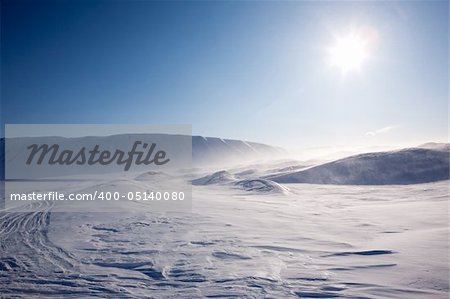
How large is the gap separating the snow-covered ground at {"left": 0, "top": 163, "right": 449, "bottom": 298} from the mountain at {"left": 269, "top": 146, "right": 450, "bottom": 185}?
22016 millimetres

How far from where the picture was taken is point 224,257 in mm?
6703

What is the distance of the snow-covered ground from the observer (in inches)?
199

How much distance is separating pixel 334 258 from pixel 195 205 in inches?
372

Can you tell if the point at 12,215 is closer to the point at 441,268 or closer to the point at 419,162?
the point at 441,268

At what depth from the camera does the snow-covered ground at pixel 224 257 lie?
504 cm

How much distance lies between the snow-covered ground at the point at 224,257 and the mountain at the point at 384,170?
2202 centimetres

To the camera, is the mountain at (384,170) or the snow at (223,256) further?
the mountain at (384,170)

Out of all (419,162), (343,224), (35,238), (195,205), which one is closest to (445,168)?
(419,162)

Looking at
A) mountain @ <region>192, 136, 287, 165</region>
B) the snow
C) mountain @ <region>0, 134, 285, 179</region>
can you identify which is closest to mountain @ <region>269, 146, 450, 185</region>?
the snow

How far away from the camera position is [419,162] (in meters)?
32.6

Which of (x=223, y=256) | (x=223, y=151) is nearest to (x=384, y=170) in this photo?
(x=223, y=256)

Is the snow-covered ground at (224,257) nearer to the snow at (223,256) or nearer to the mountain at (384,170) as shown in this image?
the snow at (223,256)

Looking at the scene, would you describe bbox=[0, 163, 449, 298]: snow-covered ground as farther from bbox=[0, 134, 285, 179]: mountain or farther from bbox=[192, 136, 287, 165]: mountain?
bbox=[192, 136, 287, 165]: mountain

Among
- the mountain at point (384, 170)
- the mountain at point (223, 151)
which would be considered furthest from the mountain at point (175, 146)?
the mountain at point (384, 170)
